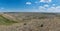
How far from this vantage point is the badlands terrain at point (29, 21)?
1.49 m

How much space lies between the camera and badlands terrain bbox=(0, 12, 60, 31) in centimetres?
149

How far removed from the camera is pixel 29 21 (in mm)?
1546

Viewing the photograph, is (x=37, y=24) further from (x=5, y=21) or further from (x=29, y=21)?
(x=5, y=21)

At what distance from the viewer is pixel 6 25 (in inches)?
59.9

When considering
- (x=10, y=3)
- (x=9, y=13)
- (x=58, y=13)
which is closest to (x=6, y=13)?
(x=9, y=13)

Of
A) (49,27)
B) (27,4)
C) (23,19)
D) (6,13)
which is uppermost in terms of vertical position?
(27,4)

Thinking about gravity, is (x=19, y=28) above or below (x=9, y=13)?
below

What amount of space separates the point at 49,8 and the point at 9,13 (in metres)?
0.58

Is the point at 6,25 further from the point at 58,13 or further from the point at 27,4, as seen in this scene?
the point at 58,13

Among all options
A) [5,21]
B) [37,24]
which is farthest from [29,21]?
[5,21]

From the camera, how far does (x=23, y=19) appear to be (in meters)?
1.56

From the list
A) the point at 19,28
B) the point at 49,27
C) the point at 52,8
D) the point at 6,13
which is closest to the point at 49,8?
the point at 52,8

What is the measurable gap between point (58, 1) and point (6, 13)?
758 millimetres

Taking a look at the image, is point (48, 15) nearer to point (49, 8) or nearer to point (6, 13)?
point (49, 8)
